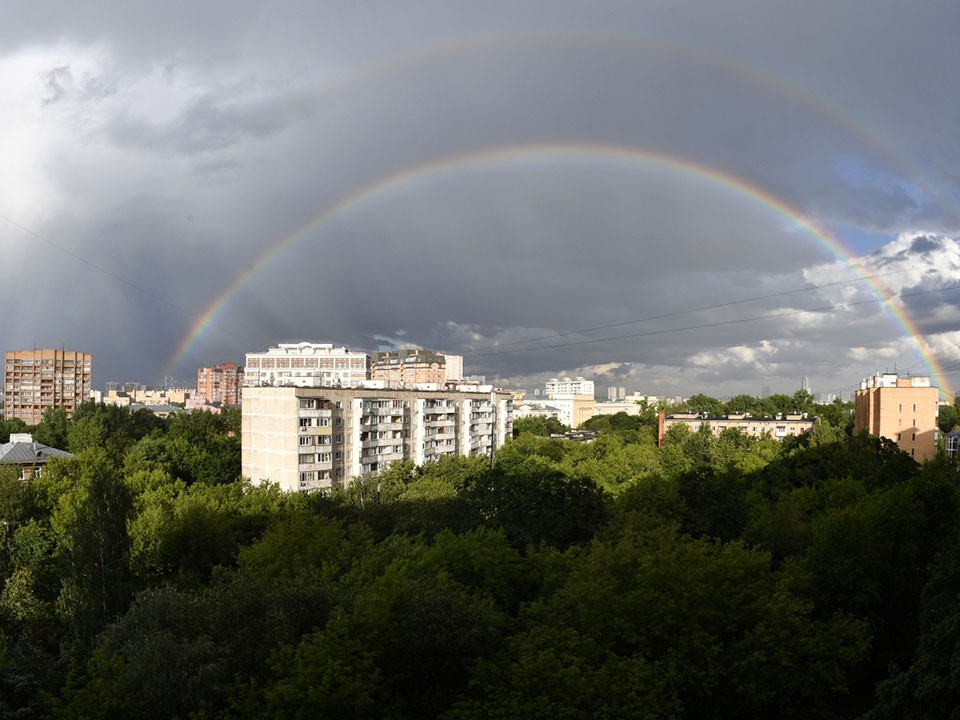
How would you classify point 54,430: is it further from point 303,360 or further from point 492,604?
point 492,604

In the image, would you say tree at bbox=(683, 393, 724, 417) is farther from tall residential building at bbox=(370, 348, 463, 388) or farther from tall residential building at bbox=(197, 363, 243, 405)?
tall residential building at bbox=(197, 363, 243, 405)

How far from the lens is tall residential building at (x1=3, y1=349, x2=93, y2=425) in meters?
123

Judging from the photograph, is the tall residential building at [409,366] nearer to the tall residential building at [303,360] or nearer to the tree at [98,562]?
the tall residential building at [303,360]

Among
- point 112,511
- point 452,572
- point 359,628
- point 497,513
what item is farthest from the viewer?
point 497,513

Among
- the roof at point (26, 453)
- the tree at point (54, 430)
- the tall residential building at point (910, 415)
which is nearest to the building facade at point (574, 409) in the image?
the tall residential building at point (910, 415)

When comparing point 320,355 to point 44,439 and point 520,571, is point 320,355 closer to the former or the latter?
point 44,439

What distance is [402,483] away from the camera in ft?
142

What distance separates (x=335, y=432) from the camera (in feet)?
158

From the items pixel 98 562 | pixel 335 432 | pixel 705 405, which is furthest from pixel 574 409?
pixel 98 562

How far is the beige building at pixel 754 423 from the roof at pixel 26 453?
68450 mm

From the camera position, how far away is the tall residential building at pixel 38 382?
4847 inches

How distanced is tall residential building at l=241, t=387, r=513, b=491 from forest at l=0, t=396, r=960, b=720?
9.91m

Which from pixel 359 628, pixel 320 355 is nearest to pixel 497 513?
pixel 359 628

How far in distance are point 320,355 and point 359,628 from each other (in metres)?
106
